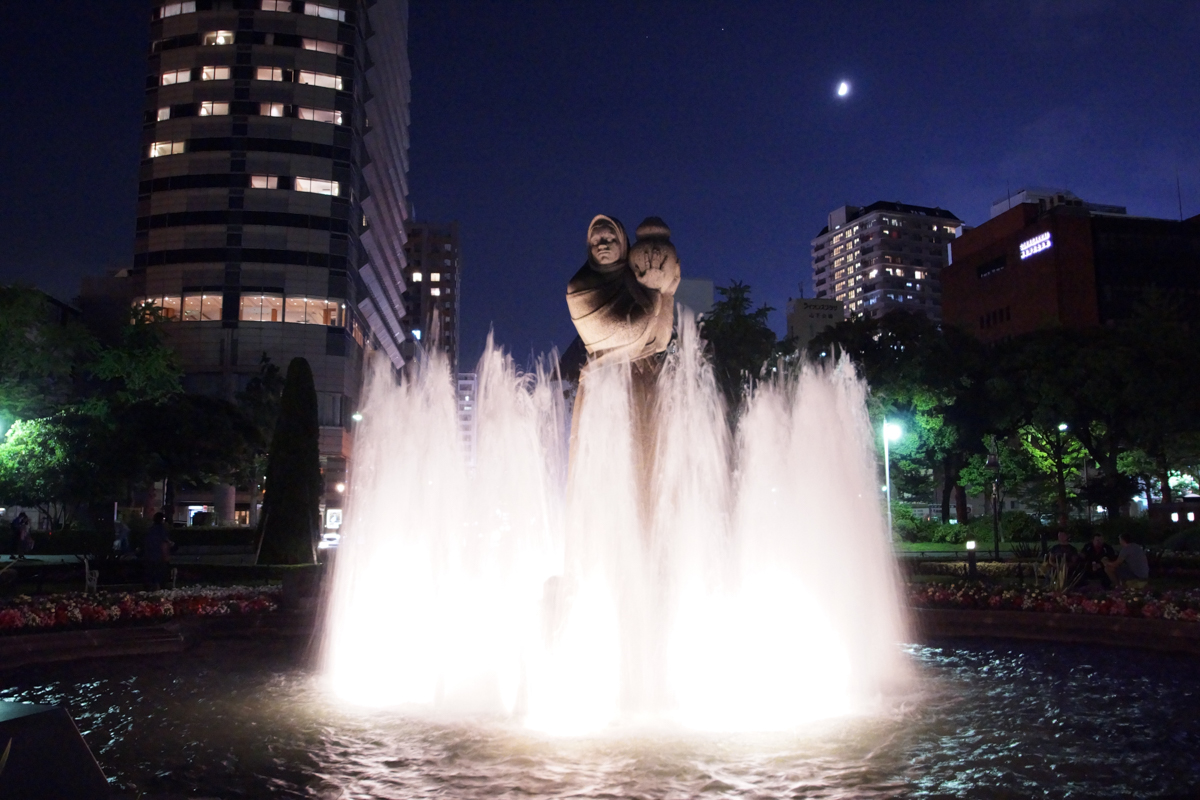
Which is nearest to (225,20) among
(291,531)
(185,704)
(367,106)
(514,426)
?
(367,106)

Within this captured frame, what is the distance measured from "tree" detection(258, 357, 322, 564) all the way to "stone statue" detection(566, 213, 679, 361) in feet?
60.2

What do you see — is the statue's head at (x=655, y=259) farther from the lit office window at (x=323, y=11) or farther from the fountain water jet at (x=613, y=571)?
the lit office window at (x=323, y=11)

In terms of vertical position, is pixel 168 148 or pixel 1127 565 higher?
pixel 168 148

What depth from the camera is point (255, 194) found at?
61844 mm

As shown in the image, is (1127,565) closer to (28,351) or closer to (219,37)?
(28,351)

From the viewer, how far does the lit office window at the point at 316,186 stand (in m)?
62.8

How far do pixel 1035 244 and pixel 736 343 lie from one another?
47.8 m

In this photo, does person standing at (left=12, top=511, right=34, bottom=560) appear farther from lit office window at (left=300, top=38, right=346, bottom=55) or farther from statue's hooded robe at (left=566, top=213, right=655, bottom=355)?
lit office window at (left=300, top=38, right=346, bottom=55)

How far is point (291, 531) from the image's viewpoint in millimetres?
24922

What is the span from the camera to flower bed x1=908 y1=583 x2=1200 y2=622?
38.7ft

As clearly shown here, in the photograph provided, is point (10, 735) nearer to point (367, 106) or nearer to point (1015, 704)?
point (1015, 704)

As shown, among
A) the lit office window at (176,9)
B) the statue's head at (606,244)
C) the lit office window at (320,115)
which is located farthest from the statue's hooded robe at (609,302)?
the lit office window at (176,9)

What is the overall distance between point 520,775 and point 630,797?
89cm

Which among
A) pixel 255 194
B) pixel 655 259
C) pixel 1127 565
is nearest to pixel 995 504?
pixel 1127 565
